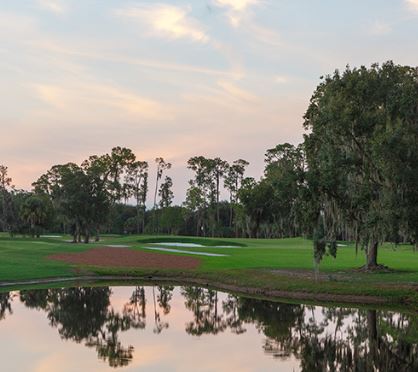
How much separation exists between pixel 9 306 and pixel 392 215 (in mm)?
18715

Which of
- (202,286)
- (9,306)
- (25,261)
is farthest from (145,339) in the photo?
(25,261)

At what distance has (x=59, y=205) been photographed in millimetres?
74375

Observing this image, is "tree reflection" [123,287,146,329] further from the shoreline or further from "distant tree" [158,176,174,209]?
"distant tree" [158,176,174,209]

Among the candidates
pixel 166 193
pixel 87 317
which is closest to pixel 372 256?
pixel 87 317

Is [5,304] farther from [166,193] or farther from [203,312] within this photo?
[166,193]

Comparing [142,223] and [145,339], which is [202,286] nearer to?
[145,339]

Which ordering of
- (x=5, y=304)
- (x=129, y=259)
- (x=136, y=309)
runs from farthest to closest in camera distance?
(x=129, y=259) < (x=5, y=304) < (x=136, y=309)

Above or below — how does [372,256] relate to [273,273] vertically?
above

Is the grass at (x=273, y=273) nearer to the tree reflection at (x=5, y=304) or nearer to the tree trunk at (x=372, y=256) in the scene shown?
the tree trunk at (x=372, y=256)

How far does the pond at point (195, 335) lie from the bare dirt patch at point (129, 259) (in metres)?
12.4

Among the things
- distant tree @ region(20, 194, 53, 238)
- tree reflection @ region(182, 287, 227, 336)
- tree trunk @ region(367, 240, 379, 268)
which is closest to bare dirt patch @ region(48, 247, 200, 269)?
tree reflection @ region(182, 287, 227, 336)

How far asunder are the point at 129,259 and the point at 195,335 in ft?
85.4

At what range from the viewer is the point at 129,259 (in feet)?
150

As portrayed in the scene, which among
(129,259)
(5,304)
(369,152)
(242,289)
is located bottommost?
(5,304)
